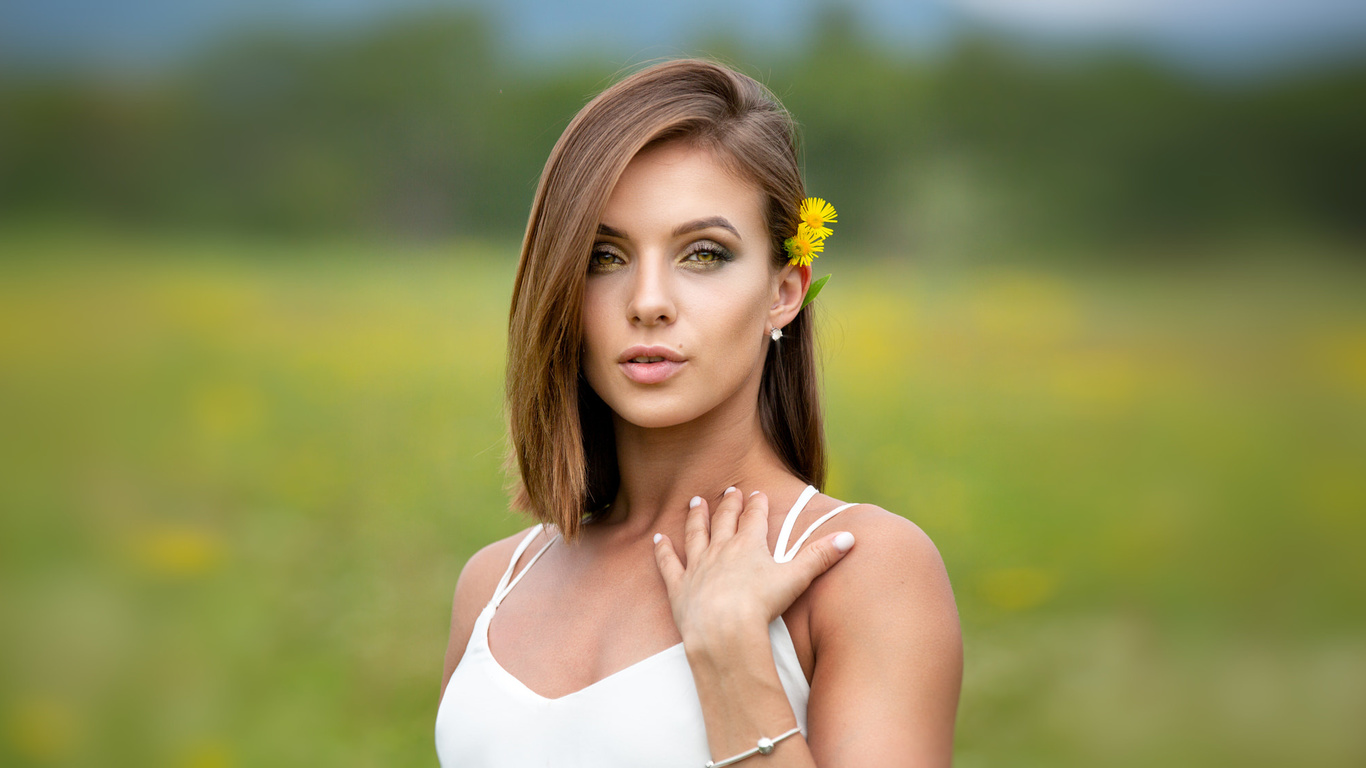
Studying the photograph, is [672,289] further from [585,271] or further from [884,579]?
[884,579]

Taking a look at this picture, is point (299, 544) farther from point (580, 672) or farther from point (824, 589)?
point (824, 589)

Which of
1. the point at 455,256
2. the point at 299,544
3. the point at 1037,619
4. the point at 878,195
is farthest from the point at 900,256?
the point at 299,544

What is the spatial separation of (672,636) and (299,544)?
3203mm

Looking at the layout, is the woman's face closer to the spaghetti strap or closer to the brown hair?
the brown hair

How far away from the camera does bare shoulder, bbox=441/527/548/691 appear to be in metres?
2.35

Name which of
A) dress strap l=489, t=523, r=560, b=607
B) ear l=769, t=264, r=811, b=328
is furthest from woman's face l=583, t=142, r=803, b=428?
dress strap l=489, t=523, r=560, b=607

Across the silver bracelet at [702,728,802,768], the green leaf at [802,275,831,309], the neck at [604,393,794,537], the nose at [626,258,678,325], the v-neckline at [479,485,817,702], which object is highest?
the green leaf at [802,275,831,309]

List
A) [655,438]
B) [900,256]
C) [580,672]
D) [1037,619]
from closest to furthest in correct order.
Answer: [580,672] < [655,438] < [1037,619] < [900,256]

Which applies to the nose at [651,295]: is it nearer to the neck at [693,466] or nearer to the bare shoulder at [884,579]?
the neck at [693,466]

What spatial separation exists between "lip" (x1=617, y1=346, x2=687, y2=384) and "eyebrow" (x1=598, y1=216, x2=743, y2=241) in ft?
0.65

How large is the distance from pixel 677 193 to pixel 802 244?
0.96 feet

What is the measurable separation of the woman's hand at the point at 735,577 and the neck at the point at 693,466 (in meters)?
0.18

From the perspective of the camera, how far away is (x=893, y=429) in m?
4.57

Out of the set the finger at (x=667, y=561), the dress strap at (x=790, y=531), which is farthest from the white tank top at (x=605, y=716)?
the finger at (x=667, y=561)
